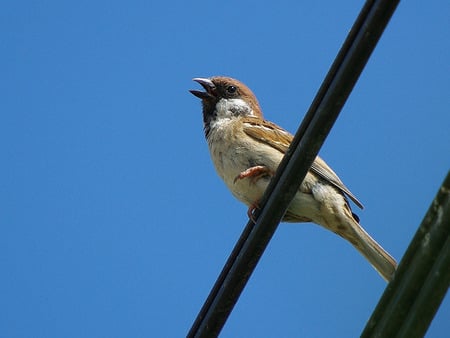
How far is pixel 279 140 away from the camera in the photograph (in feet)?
16.9

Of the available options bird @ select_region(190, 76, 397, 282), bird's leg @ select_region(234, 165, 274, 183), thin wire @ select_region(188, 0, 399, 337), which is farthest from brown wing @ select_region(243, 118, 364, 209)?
thin wire @ select_region(188, 0, 399, 337)

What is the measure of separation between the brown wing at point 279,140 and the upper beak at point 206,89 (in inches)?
21.6

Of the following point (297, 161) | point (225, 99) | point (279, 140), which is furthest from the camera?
point (225, 99)

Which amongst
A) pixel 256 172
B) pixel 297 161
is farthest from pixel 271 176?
pixel 297 161

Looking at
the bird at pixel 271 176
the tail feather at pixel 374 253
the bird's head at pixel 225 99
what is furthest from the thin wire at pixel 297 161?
the bird's head at pixel 225 99

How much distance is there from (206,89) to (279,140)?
1.11 meters

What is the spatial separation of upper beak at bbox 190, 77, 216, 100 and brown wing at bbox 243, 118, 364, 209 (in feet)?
1.80

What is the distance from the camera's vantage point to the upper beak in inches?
Answer: 235

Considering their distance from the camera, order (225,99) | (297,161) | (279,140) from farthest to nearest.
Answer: (225,99) → (279,140) → (297,161)

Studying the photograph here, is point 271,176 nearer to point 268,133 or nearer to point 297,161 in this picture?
point 268,133

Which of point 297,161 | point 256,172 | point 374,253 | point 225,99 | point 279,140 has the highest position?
point 225,99

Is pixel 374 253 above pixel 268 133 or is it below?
below

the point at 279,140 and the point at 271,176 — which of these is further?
the point at 279,140

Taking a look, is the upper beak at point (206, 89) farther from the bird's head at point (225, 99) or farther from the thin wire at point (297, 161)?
the thin wire at point (297, 161)
